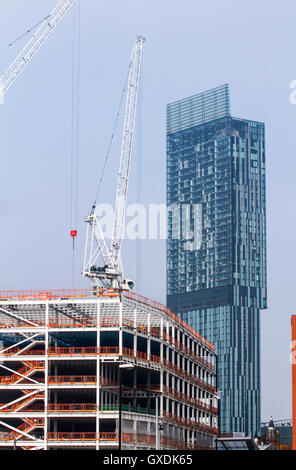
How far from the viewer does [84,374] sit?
168m

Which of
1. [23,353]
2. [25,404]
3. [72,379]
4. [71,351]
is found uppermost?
[23,353]

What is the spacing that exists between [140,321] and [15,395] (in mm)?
25301

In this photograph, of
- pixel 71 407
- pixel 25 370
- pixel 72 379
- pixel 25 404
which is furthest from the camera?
pixel 25 370

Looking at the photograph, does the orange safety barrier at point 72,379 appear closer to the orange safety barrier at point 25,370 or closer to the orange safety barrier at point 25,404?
the orange safety barrier at point 25,370

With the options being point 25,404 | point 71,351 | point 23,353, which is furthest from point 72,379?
point 23,353

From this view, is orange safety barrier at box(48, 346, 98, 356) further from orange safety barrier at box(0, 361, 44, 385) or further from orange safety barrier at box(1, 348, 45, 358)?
orange safety barrier at box(0, 361, 44, 385)

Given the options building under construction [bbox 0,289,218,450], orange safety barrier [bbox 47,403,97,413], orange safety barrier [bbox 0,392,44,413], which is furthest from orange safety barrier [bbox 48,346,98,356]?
orange safety barrier [bbox 47,403,97,413]

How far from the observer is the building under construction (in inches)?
6314

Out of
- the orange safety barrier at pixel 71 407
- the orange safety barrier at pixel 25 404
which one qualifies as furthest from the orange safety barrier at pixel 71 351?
the orange safety barrier at pixel 71 407

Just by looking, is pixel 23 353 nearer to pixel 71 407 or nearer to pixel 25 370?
pixel 25 370
